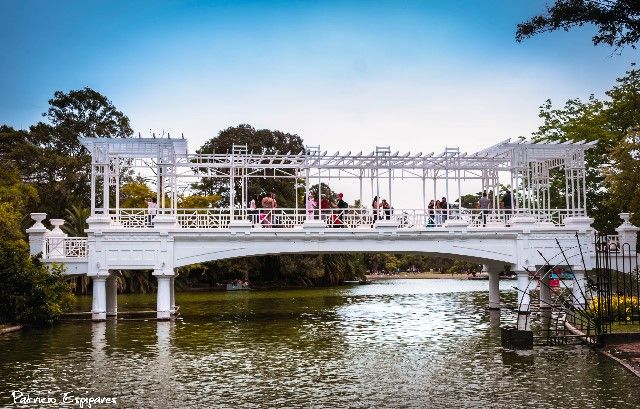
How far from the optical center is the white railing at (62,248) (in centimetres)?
2997

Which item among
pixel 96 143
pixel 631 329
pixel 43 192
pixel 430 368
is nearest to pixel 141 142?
pixel 96 143

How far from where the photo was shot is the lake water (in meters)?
14.8

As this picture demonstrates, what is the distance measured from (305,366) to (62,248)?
15.0 meters

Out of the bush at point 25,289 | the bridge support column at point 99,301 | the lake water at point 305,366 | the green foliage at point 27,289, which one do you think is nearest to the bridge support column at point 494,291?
the lake water at point 305,366

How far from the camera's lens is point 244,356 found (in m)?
20.4

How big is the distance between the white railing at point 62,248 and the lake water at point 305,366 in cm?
255

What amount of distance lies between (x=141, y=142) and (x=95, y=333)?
25.2 ft

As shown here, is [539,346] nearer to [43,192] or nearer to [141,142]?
[141,142]

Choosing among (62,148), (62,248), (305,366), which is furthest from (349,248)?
(62,148)

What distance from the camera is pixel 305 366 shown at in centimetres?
1866

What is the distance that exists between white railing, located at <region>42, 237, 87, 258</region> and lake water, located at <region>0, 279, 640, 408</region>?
2.55 m

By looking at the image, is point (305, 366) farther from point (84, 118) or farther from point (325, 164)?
point (84, 118)

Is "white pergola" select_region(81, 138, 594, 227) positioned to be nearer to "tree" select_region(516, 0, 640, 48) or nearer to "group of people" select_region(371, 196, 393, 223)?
"group of people" select_region(371, 196, 393, 223)

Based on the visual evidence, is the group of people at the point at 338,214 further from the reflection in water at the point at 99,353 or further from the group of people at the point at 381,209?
the reflection in water at the point at 99,353
